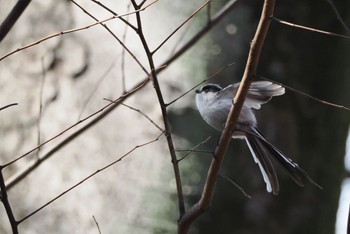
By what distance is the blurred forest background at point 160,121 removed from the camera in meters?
1.56

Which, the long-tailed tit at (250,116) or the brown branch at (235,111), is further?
the long-tailed tit at (250,116)

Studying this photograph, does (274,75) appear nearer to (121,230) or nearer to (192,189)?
(192,189)

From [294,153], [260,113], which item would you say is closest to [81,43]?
[260,113]

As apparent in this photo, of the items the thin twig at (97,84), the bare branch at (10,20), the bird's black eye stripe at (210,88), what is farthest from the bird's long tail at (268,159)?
the bare branch at (10,20)

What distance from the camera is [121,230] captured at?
1527 millimetres

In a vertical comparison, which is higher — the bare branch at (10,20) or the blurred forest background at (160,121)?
the bare branch at (10,20)

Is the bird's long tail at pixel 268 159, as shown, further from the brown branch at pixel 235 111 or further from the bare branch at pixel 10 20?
the bare branch at pixel 10 20

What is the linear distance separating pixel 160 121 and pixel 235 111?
2.02 ft

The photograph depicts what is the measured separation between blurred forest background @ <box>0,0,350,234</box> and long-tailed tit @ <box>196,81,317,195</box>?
0.43 feet

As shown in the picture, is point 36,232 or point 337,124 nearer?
point 36,232

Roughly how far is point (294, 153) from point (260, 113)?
0.13 metres

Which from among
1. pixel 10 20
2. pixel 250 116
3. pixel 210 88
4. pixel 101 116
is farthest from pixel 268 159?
pixel 10 20

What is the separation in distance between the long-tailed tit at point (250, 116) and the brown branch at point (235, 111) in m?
0.30

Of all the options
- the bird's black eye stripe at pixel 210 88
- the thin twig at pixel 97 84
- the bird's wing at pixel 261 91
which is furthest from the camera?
the thin twig at pixel 97 84
